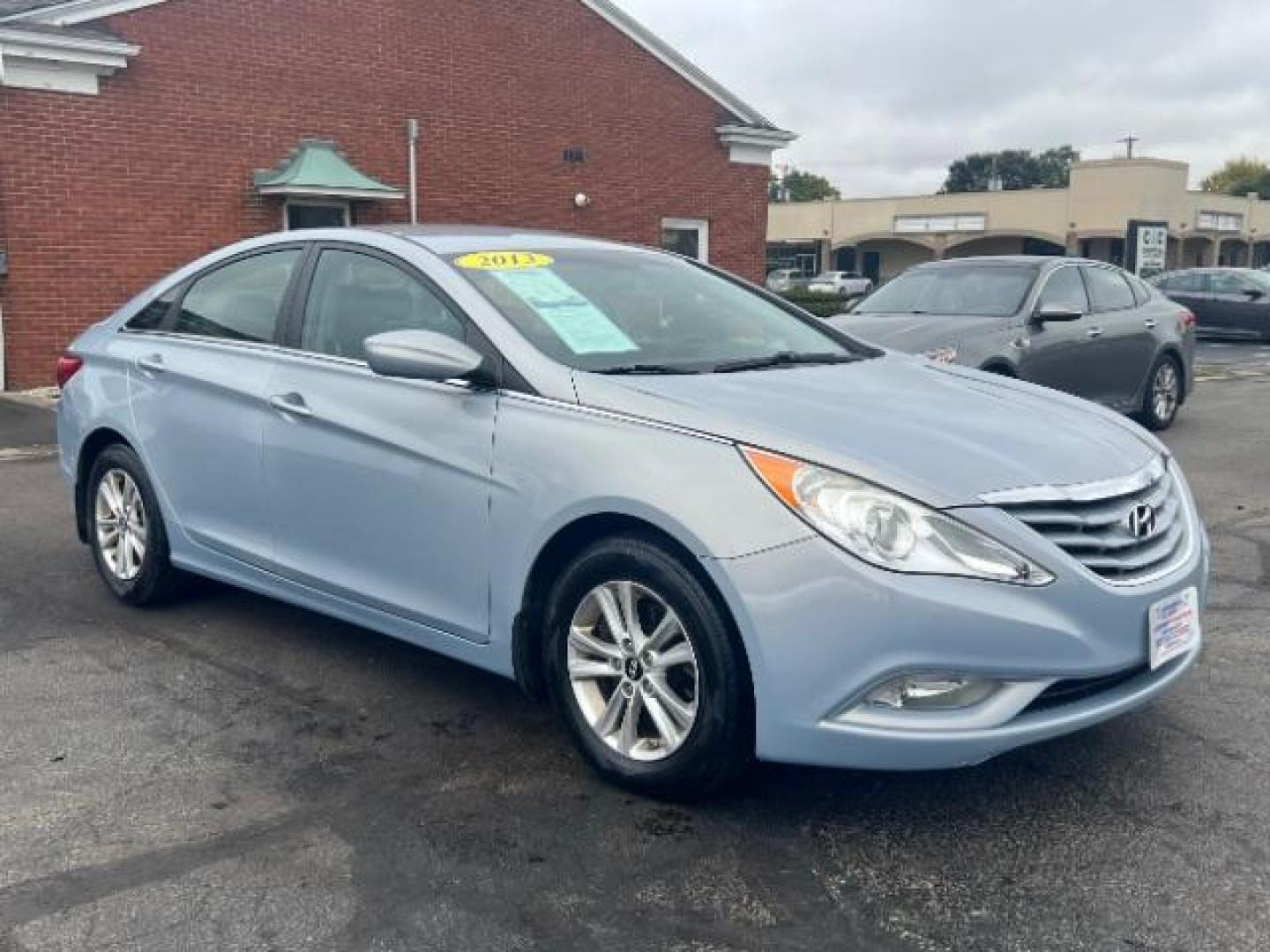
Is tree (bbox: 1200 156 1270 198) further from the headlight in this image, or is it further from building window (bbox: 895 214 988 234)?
the headlight

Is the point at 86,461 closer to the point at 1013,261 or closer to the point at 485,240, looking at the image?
the point at 485,240

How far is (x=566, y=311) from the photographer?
4.05 m

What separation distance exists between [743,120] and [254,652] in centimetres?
1601

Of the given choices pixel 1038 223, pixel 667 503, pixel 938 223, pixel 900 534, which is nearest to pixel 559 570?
pixel 667 503

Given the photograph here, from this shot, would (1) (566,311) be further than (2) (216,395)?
No

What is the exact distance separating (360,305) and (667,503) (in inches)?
66.4

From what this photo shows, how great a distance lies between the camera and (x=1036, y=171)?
11112 cm

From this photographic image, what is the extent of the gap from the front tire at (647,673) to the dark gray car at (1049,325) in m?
5.30

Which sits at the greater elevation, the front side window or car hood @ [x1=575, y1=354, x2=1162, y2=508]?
the front side window

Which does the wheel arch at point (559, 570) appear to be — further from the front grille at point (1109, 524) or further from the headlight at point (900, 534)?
the front grille at point (1109, 524)

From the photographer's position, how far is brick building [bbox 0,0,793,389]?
12.8 m

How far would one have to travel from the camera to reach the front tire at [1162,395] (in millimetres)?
10695

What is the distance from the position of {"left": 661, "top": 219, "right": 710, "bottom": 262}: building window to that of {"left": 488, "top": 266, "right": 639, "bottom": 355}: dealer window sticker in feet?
49.0

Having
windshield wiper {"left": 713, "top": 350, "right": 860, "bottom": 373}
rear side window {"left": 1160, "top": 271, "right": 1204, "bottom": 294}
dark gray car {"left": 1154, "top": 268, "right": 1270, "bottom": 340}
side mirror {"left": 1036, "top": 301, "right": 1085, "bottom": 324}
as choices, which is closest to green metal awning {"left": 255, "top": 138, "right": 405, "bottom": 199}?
side mirror {"left": 1036, "top": 301, "right": 1085, "bottom": 324}
